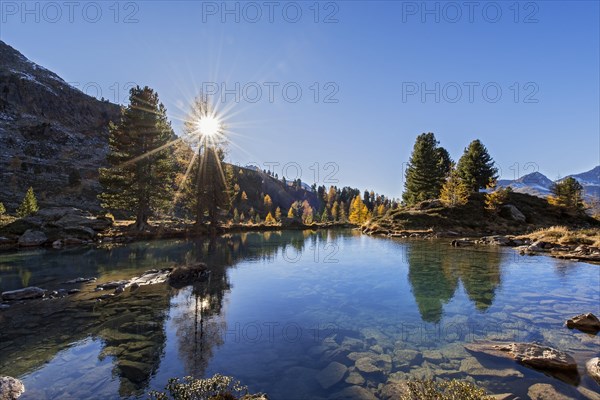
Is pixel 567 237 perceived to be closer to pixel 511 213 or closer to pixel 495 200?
pixel 495 200

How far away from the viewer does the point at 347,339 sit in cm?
1065

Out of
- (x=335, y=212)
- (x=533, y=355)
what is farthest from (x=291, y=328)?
(x=335, y=212)

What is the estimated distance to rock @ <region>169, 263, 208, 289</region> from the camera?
17922mm

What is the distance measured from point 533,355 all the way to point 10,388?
13.8 meters

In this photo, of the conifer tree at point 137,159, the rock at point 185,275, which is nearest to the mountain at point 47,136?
the conifer tree at point 137,159

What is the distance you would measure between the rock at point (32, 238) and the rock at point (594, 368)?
42.5 meters

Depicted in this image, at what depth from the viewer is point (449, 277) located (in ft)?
65.9

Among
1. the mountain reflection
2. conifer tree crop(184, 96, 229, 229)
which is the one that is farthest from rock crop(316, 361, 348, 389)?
conifer tree crop(184, 96, 229, 229)

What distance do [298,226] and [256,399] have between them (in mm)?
75580

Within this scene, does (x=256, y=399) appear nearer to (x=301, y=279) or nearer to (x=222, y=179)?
(x=301, y=279)

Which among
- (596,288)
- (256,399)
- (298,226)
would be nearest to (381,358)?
(256,399)

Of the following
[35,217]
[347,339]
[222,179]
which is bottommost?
[347,339]

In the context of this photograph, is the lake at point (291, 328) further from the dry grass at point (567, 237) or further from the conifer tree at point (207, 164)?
the conifer tree at point (207, 164)

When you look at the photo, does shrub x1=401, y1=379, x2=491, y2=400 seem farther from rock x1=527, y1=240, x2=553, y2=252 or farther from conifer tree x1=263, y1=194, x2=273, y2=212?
conifer tree x1=263, y1=194, x2=273, y2=212
